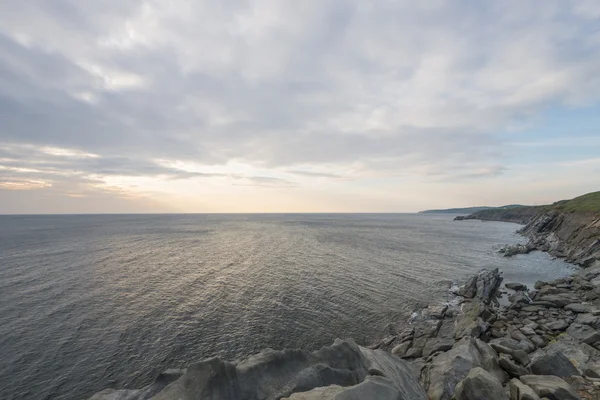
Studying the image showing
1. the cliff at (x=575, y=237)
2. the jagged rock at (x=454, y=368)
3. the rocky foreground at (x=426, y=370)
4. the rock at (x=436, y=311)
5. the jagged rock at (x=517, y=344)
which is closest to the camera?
the rocky foreground at (x=426, y=370)

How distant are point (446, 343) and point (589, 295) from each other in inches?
978

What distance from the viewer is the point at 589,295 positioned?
3525 cm

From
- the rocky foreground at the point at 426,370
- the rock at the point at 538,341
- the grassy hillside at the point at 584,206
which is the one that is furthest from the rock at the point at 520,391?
the grassy hillside at the point at 584,206

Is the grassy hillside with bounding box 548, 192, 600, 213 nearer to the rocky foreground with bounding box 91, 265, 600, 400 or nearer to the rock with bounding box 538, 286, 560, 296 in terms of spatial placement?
the rock with bounding box 538, 286, 560, 296

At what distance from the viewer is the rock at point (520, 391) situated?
44.5ft

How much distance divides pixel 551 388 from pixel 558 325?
1895 centimetres

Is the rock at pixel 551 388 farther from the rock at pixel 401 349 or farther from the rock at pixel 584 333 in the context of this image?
the rock at pixel 584 333

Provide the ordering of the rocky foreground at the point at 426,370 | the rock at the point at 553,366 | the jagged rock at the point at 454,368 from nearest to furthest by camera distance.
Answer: the rocky foreground at the point at 426,370 → the jagged rock at the point at 454,368 → the rock at the point at 553,366

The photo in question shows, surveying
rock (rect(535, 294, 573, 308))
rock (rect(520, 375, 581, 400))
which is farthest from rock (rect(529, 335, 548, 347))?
rock (rect(535, 294, 573, 308))

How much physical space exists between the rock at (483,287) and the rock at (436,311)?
20.0 ft

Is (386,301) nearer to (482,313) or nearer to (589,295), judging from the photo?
(482,313)

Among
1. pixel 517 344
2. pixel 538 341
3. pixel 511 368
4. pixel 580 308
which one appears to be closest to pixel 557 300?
pixel 580 308

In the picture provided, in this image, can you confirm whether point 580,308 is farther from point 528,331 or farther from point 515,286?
point 515,286

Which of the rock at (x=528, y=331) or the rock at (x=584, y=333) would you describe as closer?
the rock at (x=584, y=333)
